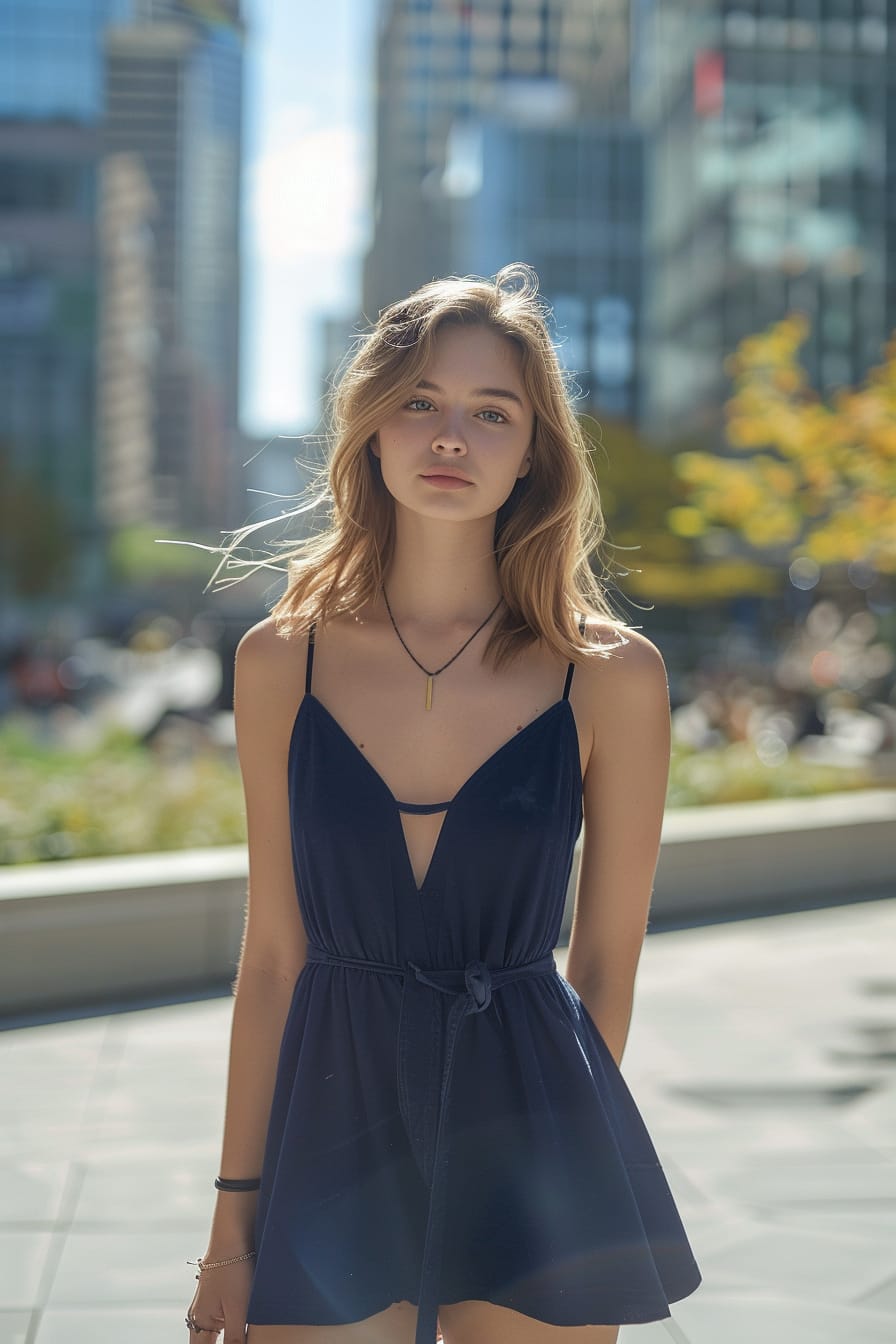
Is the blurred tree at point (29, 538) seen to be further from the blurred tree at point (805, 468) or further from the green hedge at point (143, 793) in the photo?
the green hedge at point (143, 793)

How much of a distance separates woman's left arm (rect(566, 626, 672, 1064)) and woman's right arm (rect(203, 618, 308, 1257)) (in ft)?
1.60

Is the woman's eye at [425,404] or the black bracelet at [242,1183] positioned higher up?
the woman's eye at [425,404]

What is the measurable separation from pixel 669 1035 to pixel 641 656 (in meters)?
4.48

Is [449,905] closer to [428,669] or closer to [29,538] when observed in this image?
[428,669]

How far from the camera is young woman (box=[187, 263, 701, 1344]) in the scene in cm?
220

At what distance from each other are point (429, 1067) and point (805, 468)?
1506 centimetres

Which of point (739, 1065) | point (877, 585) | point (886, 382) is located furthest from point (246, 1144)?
point (877, 585)

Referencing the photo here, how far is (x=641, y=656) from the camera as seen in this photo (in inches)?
95.3

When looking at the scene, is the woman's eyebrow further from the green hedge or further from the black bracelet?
the green hedge

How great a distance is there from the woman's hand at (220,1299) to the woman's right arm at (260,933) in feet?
0.12

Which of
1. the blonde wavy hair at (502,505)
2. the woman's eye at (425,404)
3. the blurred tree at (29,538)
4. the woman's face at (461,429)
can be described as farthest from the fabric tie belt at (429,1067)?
the blurred tree at (29,538)

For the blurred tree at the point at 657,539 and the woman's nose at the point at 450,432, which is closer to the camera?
the woman's nose at the point at 450,432

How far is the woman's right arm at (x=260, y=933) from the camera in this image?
239 cm

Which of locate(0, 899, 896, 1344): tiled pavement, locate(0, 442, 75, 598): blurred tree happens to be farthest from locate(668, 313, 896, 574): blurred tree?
locate(0, 442, 75, 598): blurred tree
